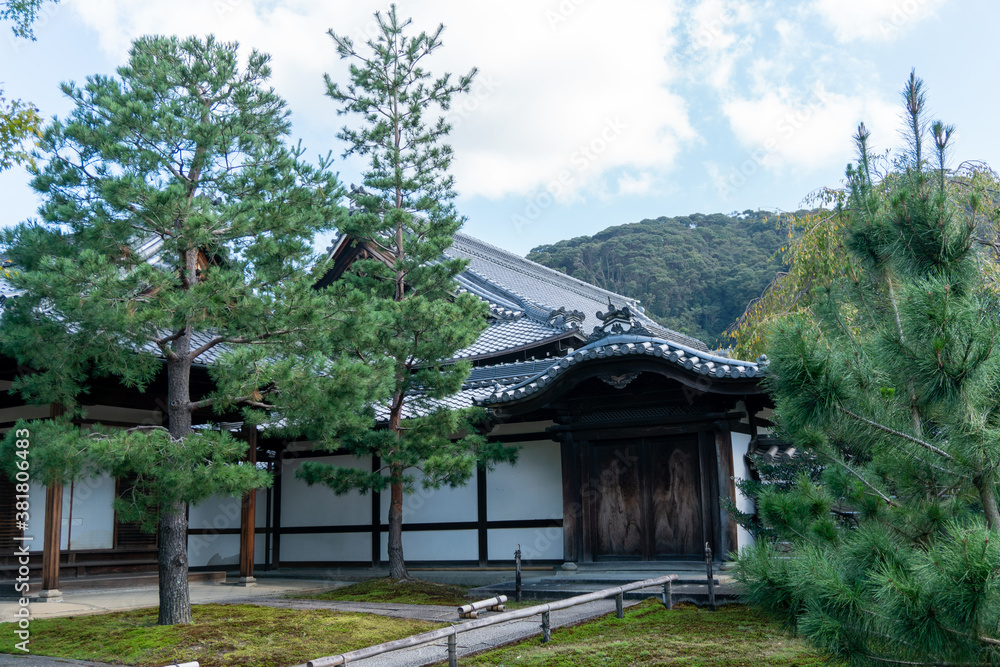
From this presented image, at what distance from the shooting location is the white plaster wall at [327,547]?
15.0 meters

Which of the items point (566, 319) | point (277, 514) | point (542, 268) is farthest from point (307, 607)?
point (542, 268)

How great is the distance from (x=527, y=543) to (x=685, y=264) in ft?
105

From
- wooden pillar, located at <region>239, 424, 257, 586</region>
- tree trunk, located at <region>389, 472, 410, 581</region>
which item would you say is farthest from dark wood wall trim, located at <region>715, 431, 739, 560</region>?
wooden pillar, located at <region>239, 424, 257, 586</region>

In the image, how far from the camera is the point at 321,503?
15609 mm

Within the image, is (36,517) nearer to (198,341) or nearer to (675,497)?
(198,341)

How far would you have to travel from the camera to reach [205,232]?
314 inches

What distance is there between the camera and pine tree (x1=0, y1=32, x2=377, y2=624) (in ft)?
25.1

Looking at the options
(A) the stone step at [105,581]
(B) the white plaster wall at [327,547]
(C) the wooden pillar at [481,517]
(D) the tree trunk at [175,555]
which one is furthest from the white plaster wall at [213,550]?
(D) the tree trunk at [175,555]

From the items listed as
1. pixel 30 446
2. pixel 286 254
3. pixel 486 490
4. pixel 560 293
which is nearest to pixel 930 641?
pixel 286 254

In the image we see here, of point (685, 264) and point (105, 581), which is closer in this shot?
point (105, 581)

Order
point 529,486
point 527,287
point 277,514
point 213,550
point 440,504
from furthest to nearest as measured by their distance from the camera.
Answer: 1. point 527,287
2. point 277,514
3. point 213,550
4. point 440,504
5. point 529,486

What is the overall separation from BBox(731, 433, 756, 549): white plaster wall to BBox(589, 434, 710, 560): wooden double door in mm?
484

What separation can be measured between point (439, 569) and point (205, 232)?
7954 mm

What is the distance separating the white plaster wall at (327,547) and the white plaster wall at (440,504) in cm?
68
